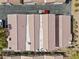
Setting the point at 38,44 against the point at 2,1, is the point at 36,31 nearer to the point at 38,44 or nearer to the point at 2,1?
the point at 38,44

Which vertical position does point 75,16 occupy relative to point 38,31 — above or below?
above

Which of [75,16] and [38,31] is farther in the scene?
[75,16]

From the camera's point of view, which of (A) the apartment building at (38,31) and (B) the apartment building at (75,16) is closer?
(A) the apartment building at (38,31)

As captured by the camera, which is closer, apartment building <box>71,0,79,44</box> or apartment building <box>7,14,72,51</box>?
apartment building <box>7,14,72,51</box>

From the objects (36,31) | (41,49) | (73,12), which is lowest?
(41,49)

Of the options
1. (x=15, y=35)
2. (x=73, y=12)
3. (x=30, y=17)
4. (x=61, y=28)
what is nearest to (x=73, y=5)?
(x=73, y=12)

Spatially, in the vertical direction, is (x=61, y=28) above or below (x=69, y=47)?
above

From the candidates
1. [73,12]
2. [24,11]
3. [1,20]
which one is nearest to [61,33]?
[73,12]
